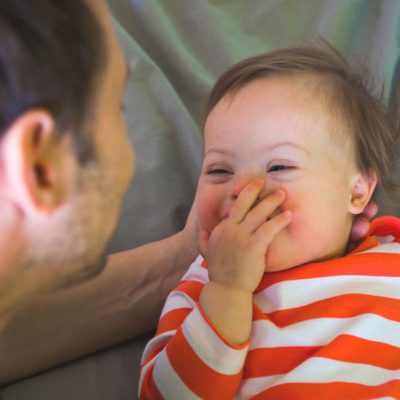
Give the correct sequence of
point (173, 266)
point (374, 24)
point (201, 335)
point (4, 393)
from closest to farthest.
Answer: point (201, 335)
point (4, 393)
point (173, 266)
point (374, 24)

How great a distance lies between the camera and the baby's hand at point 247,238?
74 cm

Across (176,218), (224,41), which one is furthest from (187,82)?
(176,218)

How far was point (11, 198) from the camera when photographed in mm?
371

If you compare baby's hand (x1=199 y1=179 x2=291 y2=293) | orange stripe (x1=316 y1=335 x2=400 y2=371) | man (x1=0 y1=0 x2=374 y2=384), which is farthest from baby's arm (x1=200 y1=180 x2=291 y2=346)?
man (x1=0 y1=0 x2=374 y2=384)

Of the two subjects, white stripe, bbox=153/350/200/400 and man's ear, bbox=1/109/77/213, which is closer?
man's ear, bbox=1/109/77/213

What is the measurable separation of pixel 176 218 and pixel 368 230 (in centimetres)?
38

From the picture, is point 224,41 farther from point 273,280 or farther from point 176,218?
point 273,280

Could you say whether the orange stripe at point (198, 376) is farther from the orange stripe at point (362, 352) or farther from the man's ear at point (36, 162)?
the man's ear at point (36, 162)

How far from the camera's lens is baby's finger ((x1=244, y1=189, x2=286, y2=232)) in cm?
74

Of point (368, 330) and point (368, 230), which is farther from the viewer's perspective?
point (368, 230)

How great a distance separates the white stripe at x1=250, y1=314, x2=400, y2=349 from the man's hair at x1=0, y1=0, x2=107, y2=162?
42 cm

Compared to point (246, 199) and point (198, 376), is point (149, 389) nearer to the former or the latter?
point (198, 376)

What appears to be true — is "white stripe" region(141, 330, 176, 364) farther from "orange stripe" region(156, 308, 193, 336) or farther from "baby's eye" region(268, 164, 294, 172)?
"baby's eye" region(268, 164, 294, 172)

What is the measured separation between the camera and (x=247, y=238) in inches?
29.3
